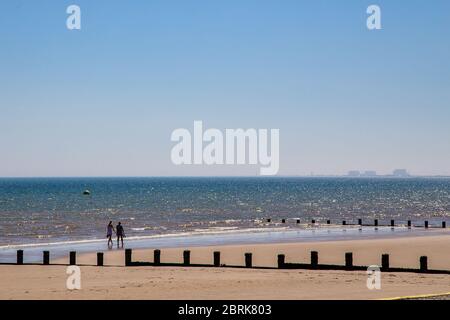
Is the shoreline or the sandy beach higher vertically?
the sandy beach

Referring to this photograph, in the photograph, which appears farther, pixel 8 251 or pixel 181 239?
pixel 181 239

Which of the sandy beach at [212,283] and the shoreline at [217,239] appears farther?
the shoreline at [217,239]

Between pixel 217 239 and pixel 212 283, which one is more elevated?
pixel 212 283

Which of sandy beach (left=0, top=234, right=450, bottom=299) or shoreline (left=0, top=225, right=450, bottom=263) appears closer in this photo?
sandy beach (left=0, top=234, right=450, bottom=299)

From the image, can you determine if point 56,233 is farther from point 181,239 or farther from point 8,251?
point 8,251

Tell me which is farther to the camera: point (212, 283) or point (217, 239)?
point (217, 239)

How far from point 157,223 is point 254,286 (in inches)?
2496

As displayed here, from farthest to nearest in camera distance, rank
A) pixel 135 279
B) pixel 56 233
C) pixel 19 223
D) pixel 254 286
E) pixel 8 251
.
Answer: pixel 19 223 < pixel 56 233 < pixel 8 251 < pixel 135 279 < pixel 254 286

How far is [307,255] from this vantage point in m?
39.8

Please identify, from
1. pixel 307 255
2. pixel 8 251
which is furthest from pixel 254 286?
pixel 8 251

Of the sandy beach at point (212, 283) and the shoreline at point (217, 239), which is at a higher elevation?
A: the sandy beach at point (212, 283)
